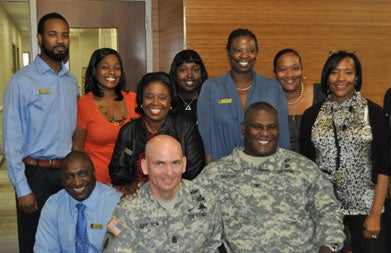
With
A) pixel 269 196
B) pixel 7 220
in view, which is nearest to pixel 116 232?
pixel 269 196

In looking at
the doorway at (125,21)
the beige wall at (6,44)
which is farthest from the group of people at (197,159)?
the beige wall at (6,44)

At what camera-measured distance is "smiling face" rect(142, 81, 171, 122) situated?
2.79m

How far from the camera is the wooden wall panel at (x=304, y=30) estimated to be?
4234 mm

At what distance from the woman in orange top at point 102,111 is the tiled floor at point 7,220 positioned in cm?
212

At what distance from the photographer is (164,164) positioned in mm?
2303

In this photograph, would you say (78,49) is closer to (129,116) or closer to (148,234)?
(129,116)

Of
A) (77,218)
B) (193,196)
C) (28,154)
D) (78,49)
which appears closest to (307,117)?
(193,196)

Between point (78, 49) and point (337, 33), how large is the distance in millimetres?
2550

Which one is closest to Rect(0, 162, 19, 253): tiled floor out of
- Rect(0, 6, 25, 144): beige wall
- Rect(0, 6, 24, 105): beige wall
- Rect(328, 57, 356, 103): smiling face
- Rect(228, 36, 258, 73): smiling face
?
Rect(0, 6, 25, 144): beige wall

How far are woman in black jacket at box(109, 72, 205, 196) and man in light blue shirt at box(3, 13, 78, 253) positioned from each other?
499 millimetres

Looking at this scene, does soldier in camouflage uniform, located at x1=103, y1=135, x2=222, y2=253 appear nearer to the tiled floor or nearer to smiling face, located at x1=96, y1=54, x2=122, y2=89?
smiling face, located at x1=96, y1=54, x2=122, y2=89

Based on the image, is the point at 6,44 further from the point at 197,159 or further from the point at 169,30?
the point at 197,159

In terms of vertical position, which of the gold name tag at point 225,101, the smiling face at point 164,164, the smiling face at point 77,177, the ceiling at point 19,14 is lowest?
the smiling face at point 77,177

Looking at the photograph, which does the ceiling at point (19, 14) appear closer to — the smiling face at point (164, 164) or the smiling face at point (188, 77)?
the smiling face at point (188, 77)
